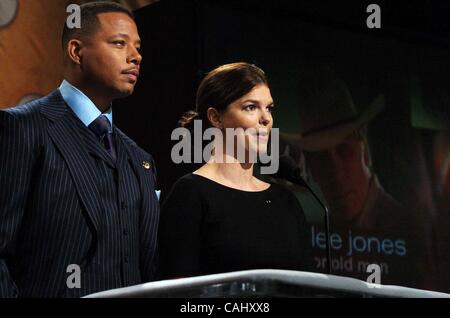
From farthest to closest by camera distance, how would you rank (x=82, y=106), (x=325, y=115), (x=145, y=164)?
1. (x=325, y=115)
2. (x=145, y=164)
3. (x=82, y=106)

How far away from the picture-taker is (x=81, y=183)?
2.63 m

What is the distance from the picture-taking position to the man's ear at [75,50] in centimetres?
287

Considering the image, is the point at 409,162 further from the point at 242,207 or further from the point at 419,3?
the point at 242,207

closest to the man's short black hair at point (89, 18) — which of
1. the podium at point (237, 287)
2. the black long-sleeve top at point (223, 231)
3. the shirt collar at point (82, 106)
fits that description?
the shirt collar at point (82, 106)

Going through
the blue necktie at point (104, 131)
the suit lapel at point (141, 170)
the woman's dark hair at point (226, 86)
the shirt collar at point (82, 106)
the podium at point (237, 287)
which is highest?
the woman's dark hair at point (226, 86)

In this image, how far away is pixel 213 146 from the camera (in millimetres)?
3039

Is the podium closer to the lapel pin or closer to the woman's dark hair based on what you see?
the lapel pin

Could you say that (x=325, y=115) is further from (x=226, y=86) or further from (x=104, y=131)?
(x=104, y=131)

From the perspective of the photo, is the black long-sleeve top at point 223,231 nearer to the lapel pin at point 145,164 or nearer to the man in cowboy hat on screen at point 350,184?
the lapel pin at point 145,164

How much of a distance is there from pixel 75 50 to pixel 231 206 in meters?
0.71

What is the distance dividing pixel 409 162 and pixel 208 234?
209 cm

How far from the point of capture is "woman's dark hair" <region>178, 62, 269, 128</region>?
9.94 ft

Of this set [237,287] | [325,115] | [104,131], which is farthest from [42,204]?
[325,115]
